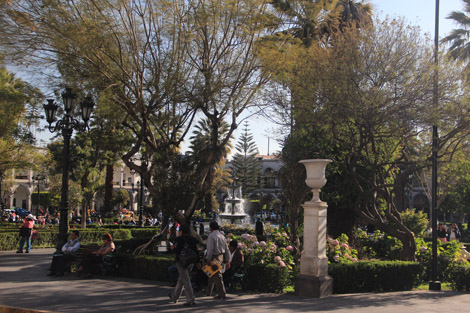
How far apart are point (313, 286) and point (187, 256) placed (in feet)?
9.15

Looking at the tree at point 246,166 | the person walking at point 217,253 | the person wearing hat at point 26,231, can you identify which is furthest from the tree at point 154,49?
the tree at point 246,166

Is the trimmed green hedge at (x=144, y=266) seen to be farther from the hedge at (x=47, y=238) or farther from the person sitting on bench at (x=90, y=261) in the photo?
the hedge at (x=47, y=238)

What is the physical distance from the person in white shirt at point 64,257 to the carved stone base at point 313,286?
19.3ft

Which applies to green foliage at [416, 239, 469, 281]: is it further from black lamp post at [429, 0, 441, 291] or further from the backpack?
the backpack

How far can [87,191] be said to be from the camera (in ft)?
80.1

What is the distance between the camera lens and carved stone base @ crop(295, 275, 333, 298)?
914 cm

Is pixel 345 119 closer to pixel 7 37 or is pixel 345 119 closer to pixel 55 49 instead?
pixel 55 49

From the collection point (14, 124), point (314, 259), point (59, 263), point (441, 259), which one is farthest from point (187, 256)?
point (14, 124)

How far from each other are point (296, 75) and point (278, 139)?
9.74 feet

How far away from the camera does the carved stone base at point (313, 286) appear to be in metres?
9.14

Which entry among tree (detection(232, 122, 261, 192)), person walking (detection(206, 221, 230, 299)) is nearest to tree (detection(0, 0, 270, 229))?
person walking (detection(206, 221, 230, 299))

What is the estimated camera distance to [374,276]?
1066 centimetres

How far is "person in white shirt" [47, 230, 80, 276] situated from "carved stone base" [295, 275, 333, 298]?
231 inches

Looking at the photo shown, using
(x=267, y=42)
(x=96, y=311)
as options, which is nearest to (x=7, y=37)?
(x=267, y=42)
